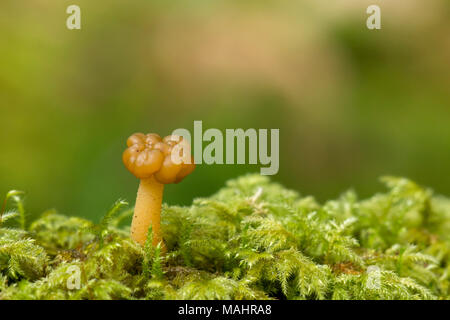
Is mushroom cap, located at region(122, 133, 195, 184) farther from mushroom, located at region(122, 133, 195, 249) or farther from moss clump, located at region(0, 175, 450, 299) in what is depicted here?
moss clump, located at region(0, 175, 450, 299)

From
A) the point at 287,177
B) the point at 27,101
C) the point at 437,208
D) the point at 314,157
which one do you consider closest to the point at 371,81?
the point at 314,157

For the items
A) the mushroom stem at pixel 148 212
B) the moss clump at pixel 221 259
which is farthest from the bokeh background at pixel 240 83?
the mushroom stem at pixel 148 212

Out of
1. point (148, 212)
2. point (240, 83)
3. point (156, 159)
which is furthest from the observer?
point (240, 83)

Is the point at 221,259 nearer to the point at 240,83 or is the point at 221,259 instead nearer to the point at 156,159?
the point at 156,159

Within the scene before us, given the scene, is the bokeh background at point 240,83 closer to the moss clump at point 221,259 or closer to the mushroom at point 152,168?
the moss clump at point 221,259

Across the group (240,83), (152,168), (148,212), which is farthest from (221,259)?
(240,83)
